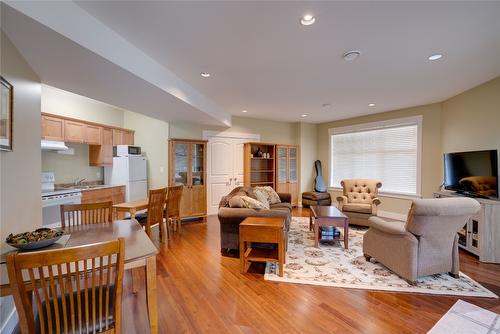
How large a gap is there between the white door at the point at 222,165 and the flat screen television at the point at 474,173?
435cm

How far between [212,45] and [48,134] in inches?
151

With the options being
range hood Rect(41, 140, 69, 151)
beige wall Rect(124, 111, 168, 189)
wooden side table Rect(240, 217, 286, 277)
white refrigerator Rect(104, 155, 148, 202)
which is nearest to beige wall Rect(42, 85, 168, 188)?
beige wall Rect(124, 111, 168, 189)

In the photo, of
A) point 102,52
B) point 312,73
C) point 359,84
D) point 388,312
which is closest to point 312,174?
point 359,84

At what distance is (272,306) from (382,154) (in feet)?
16.5

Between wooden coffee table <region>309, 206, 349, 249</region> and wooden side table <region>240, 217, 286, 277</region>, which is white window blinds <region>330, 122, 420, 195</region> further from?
wooden side table <region>240, 217, 286, 277</region>

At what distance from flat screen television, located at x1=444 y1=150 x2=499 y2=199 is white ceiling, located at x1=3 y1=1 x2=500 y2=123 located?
3.90ft

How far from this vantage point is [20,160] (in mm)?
1930

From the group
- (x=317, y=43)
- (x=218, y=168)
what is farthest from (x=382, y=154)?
(x=317, y=43)

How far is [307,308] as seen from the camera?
6.86 feet

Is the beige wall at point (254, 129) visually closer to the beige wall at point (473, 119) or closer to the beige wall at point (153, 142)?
the beige wall at point (153, 142)

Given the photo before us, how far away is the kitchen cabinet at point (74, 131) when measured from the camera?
176 inches

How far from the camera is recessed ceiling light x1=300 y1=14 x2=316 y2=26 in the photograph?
6.34 ft

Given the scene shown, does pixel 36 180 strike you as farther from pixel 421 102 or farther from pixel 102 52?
pixel 421 102

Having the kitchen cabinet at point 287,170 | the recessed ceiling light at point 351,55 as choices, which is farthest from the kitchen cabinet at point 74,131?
the recessed ceiling light at point 351,55
